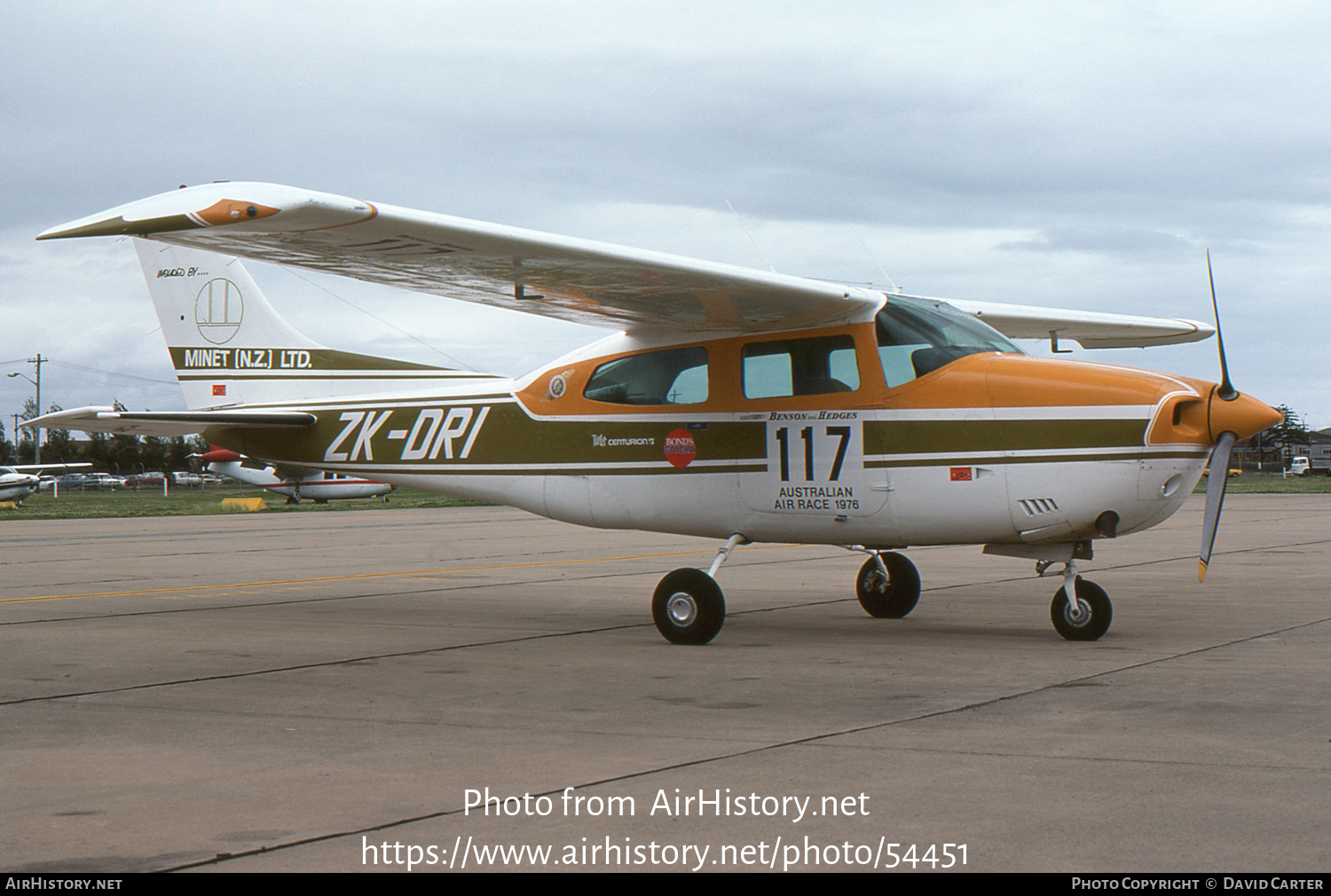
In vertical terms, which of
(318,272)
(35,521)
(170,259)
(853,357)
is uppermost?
(170,259)

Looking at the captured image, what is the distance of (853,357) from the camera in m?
9.13

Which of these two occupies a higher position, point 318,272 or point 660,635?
point 318,272

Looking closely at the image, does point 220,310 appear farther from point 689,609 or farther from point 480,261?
point 689,609

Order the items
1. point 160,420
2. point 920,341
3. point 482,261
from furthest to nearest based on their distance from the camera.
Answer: point 160,420 < point 920,341 < point 482,261

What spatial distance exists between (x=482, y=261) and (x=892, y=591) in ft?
15.1

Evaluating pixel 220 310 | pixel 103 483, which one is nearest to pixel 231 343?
pixel 220 310

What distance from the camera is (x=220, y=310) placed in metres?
13.6

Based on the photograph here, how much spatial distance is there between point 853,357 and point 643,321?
Answer: 188 centimetres

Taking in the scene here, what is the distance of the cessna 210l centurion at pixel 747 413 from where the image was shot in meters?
7.97

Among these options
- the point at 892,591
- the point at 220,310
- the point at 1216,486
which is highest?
the point at 220,310

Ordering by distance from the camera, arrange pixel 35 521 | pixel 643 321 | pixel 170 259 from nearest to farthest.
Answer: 1. pixel 643 321
2. pixel 170 259
3. pixel 35 521

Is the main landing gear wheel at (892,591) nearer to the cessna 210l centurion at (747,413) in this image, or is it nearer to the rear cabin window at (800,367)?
the cessna 210l centurion at (747,413)
